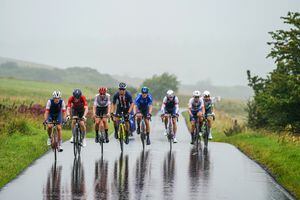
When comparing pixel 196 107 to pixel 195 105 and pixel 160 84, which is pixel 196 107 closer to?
pixel 195 105

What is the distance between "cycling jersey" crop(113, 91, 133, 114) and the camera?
65.7ft

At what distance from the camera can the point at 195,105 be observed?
866 inches

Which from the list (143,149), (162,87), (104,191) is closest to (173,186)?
(104,191)

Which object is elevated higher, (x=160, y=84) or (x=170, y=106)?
(x=160, y=84)

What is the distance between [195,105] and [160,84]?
9587cm

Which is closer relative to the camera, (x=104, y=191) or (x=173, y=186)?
(x=104, y=191)

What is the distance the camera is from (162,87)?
118m

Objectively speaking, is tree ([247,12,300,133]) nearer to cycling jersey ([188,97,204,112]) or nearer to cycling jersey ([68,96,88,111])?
cycling jersey ([188,97,204,112])

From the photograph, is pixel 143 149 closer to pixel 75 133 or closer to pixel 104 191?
pixel 75 133

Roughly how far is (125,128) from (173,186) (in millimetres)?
7816

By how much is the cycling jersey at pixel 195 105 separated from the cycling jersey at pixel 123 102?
2798 mm

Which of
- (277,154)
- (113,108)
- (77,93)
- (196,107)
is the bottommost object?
(277,154)

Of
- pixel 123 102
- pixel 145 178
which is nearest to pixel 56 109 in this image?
pixel 123 102

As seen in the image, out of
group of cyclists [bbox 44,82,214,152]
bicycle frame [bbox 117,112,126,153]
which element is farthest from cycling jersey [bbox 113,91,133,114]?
bicycle frame [bbox 117,112,126,153]
